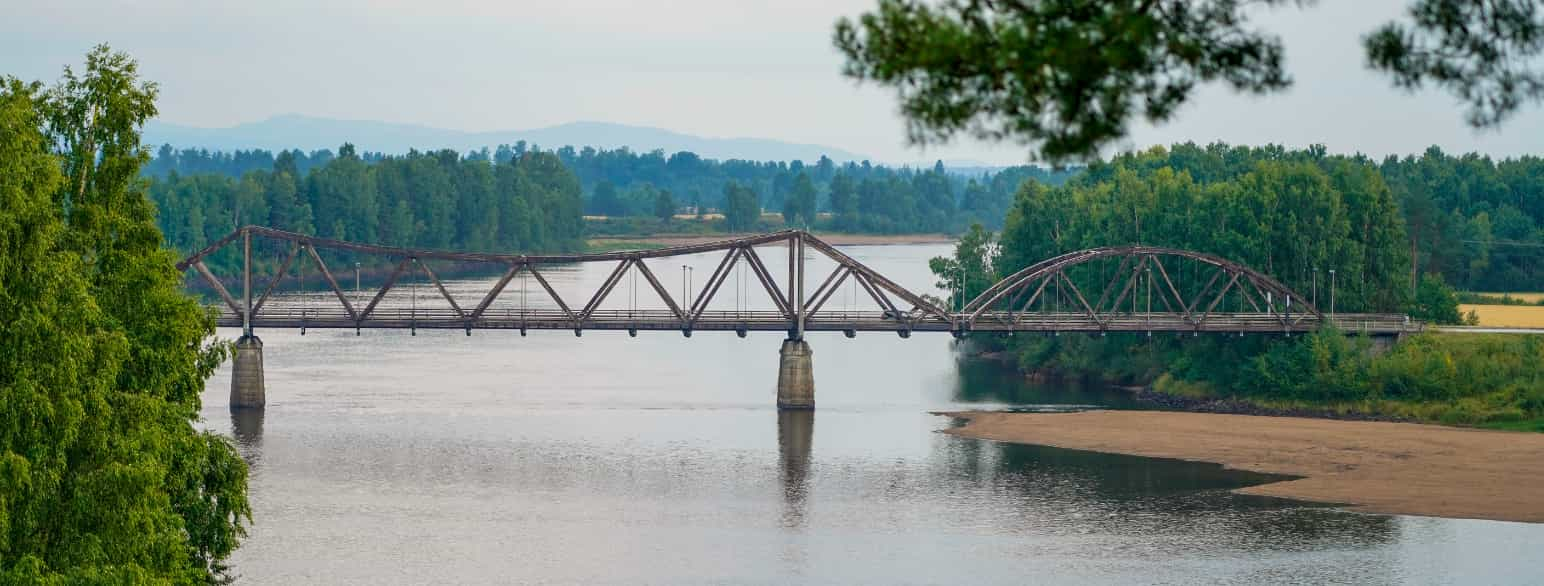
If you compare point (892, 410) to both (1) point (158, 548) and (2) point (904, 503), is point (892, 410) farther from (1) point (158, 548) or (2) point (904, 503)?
(1) point (158, 548)

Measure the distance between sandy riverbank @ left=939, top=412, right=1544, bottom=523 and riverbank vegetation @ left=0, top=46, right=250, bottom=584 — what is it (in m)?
45.2

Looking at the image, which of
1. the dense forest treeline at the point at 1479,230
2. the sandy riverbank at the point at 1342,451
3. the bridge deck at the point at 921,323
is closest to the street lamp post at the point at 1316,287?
the bridge deck at the point at 921,323

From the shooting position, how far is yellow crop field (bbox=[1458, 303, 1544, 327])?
122750 mm

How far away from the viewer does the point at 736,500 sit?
77250 millimetres

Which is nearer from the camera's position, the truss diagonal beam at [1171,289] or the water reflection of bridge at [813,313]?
the water reflection of bridge at [813,313]

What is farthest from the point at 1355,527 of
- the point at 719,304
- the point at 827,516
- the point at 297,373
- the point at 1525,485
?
the point at 719,304

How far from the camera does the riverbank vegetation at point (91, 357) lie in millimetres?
39625

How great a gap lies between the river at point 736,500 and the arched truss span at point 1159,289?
4969 mm

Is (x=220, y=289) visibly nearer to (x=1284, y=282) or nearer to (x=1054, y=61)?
(x=1284, y=282)

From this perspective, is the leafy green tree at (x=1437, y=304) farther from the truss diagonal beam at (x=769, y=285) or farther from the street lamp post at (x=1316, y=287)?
the truss diagonal beam at (x=769, y=285)

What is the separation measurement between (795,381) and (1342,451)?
26730 mm

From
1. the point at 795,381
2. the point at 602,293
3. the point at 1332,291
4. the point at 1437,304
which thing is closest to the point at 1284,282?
the point at 1332,291

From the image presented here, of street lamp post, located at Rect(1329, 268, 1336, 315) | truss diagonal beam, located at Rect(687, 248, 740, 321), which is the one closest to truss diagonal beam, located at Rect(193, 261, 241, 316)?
truss diagonal beam, located at Rect(687, 248, 740, 321)

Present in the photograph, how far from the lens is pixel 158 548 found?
41594 millimetres
